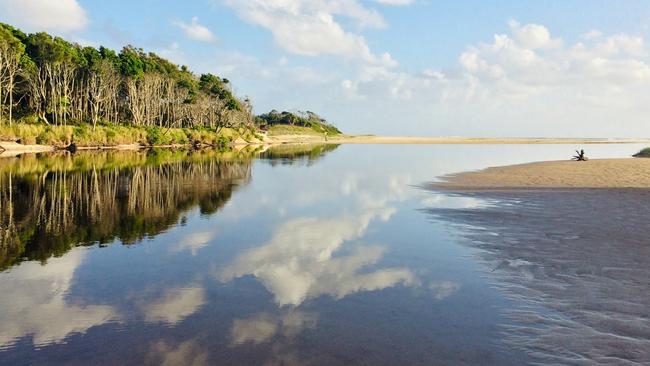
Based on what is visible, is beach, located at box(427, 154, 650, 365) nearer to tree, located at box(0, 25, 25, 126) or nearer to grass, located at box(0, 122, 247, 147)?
grass, located at box(0, 122, 247, 147)

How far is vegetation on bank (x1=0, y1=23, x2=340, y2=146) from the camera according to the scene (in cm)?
6731

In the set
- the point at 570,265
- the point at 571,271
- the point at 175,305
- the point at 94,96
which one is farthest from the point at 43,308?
the point at 94,96

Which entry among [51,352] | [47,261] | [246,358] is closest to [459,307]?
Answer: [246,358]

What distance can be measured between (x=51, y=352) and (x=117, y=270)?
4738mm

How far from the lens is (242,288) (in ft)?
34.1

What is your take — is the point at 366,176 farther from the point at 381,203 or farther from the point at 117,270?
the point at 117,270

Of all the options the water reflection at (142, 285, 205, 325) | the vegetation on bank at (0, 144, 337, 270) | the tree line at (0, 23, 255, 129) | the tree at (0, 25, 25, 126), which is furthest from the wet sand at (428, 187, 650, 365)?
the tree line at (0, 23, 255, 129)

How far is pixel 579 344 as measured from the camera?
24.5ft

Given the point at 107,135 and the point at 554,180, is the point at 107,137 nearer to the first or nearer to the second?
the point at 107,135

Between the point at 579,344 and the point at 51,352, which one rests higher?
the point at 579,344

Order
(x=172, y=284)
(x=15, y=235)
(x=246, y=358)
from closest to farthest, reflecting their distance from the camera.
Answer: (x=246, y=358) < (x=172, y=284) < (x=15, y=235)

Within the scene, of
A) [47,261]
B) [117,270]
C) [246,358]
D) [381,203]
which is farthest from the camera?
[381,203]

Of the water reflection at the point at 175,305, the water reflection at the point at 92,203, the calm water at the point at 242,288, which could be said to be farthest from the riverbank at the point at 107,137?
the water reflection at the point at 175,305

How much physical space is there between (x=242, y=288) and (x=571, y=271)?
8.10 metres
